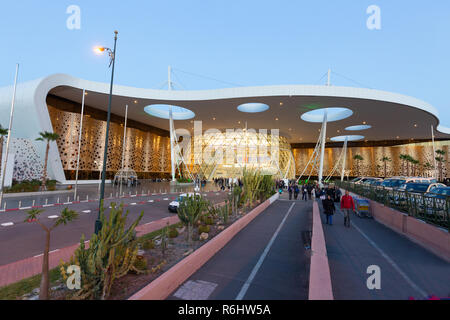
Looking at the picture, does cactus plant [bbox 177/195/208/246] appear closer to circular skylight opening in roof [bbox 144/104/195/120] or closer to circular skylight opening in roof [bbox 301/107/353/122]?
circular skylight opening in roof [bbox 144/104/195/120]

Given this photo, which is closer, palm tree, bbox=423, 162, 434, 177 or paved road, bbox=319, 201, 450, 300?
paved road, bbox=319, 201, 450, 300

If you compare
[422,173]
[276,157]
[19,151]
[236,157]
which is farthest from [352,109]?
[422,173]

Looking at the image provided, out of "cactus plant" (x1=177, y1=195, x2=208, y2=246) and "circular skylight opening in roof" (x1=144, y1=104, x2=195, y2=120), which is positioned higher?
Result: "circular skylight opening in roof" (x1=144, y1=104, x2=195, y2=120)

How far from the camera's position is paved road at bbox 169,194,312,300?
4043mm

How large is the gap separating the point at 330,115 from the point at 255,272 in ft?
124

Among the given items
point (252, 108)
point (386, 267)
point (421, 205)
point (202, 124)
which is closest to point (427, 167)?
point (252, 108)

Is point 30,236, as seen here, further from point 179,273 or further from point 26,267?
point 179,273

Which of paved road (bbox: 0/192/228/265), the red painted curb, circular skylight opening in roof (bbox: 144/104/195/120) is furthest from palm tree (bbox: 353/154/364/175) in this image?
the red painted curb

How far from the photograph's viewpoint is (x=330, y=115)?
120 ft

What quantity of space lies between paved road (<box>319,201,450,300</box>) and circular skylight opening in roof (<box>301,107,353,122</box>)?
95.1 ft

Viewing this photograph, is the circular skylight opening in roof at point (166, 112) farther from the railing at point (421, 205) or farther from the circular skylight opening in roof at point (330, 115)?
the railing at point (421, 205)

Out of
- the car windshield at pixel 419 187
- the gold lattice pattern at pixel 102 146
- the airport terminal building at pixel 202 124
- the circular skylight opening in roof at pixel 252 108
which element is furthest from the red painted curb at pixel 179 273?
the gold lattice pattern at pixel 102 146

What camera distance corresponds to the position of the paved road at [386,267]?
3973 mm
